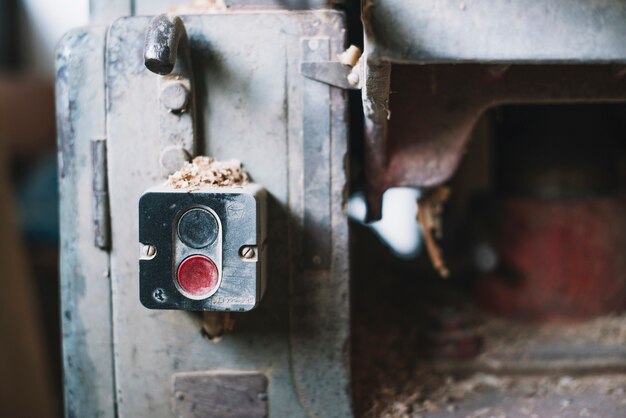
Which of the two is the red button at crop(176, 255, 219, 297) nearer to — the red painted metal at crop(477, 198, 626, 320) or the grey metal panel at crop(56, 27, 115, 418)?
the grey metal panel at crop(56, 27, 115, 418)

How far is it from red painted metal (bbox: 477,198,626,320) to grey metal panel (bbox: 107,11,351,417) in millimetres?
542

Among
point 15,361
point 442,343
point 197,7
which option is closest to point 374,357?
point 442,343

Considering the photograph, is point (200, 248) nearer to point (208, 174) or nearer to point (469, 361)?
point (208, 174)

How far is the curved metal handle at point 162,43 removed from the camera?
730 mm

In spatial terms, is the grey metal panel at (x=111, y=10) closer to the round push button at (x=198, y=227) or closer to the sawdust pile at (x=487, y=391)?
the round push button at (x=198, y=227)

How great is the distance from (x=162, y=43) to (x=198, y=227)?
219mm

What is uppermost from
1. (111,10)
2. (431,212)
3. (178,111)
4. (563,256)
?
(111,10)

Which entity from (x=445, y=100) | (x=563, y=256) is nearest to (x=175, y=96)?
(x=445, y=100)

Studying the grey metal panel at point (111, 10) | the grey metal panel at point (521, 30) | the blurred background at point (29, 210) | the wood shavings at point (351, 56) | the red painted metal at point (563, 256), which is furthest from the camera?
the blurred background at point (29, 210)

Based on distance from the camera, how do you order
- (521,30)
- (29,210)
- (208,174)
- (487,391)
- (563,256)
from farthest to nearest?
(29,210) → (563,256) → (487,391) → (208,174) → (521,30)

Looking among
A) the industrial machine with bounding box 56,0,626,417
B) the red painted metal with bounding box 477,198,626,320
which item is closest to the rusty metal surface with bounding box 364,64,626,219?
the industrial machine with bounding box 56,0,626,417

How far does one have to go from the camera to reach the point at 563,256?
1220 mm

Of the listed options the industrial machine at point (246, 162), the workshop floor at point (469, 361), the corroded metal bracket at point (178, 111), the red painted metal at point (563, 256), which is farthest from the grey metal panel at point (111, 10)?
the red painted metal at point (563, 256)

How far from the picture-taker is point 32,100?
2557 mm
